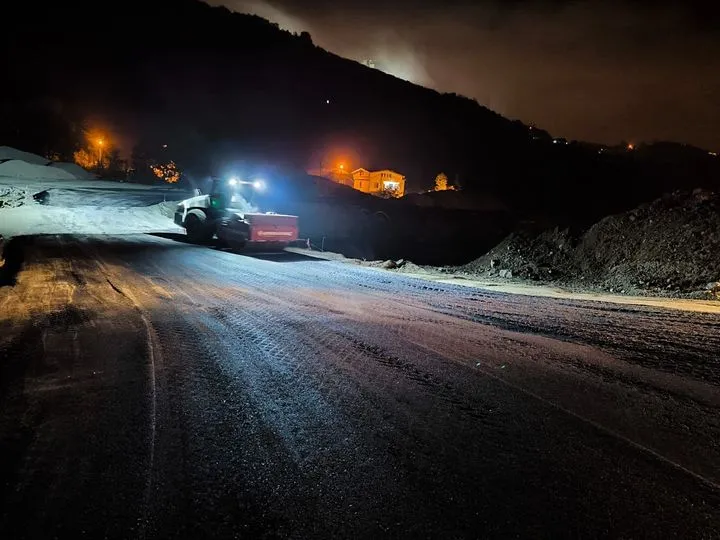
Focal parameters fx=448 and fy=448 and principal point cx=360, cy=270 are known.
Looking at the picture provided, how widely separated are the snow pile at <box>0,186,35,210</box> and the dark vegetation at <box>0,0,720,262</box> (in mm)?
26672

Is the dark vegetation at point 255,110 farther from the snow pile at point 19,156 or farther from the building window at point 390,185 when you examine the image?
the snow pile at point 19,156

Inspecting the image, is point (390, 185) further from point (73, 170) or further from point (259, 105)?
point (259, 105)

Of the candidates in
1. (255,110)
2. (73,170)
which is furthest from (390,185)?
(255,110)

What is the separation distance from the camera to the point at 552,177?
366 feet

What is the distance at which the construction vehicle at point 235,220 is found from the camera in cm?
A: 1656

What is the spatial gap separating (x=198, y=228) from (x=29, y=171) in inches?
1323

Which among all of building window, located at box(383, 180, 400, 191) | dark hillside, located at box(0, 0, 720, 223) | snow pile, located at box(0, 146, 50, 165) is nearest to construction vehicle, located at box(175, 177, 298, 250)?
snow pile, located at box(0, 146, 50, 165)

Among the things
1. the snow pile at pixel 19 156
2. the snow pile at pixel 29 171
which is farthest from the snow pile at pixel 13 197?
the snow pile at pixel 19 156

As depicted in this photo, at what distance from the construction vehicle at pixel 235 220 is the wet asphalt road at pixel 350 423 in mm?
8815

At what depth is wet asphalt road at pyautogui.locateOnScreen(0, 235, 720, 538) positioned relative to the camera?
2680 millimetres

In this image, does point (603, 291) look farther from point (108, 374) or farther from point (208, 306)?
point (108, 374)

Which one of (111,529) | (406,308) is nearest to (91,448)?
(111,529)

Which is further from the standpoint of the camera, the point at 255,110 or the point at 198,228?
the point at 255,110

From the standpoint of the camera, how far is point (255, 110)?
128 m
